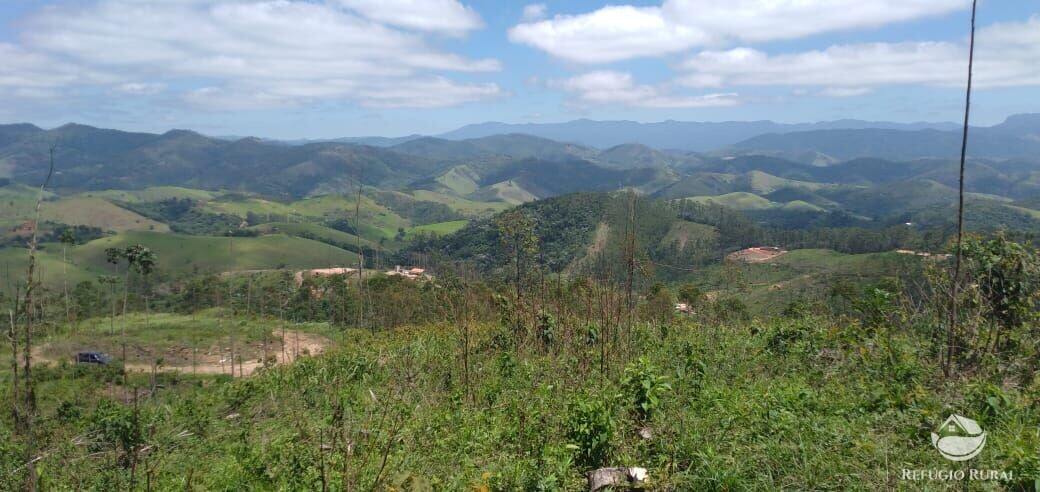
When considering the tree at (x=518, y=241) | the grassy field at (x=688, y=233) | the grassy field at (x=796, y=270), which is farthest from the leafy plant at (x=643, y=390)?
the grassy field at (x=688, y=233)

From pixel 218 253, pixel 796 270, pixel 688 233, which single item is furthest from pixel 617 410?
pixel 218 253

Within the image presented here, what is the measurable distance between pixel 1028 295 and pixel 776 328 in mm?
3187

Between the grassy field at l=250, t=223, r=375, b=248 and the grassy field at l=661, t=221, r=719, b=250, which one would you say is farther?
the grassy field at l=250, t=223, r=375, b=248

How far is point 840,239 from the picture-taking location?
3888 inches

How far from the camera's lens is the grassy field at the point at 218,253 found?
359 ft

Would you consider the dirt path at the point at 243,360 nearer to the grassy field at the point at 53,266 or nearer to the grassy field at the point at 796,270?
the grassy field at the point at 796,270

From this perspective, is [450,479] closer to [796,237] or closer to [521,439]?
[521,439]

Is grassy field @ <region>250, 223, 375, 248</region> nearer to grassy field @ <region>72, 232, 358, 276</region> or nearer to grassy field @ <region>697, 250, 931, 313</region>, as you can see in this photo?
grassy field @ <region>72, 232, 358, 276</region>

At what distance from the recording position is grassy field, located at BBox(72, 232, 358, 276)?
110 m

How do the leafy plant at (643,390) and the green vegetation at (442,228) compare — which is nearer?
the leafy plant at (643,390)

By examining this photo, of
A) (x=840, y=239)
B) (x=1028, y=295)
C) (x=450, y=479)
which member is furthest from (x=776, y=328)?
(x=840, y=239)

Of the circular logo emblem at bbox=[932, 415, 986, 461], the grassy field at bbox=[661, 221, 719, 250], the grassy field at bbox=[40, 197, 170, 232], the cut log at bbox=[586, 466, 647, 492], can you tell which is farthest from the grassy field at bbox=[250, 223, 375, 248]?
the circular logo emblem at bbox=[932, 415, 986, 461]

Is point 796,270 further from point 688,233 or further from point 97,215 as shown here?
point 97,215

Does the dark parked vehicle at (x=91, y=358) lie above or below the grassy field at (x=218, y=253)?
above
